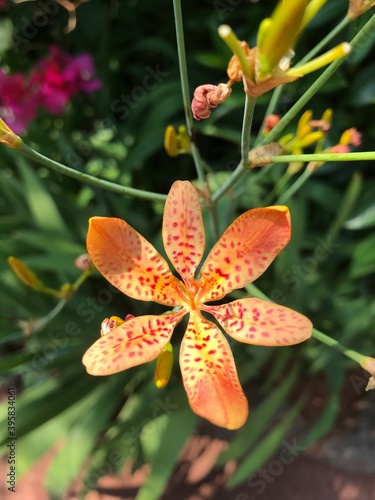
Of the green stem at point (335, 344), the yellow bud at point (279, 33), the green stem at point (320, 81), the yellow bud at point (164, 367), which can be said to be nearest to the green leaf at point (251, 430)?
the green stem at point (335, 344)

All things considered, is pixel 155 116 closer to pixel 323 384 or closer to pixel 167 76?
pixel 167 76

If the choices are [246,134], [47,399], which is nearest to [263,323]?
[246,134]

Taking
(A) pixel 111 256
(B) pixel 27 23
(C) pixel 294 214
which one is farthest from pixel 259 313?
(B) pixel 27 23

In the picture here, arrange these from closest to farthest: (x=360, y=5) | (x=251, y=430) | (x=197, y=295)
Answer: (x=360, y=5) → (x=197, y=295) → (x=251, y=430)

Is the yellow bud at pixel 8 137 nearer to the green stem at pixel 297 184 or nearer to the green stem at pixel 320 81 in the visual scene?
the green stem at pixel 320 81

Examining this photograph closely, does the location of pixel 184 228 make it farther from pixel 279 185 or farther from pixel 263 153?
pixel 279 185

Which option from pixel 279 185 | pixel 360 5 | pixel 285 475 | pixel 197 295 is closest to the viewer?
pixel 360 5
